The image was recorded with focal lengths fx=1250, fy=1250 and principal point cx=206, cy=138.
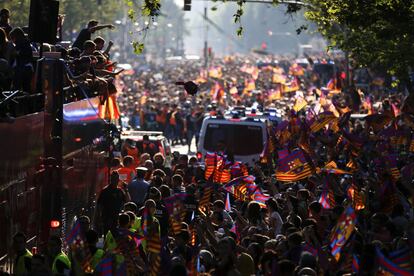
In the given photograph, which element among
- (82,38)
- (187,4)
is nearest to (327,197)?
(82,38)

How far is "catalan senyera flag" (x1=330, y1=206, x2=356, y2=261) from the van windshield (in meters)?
14.4

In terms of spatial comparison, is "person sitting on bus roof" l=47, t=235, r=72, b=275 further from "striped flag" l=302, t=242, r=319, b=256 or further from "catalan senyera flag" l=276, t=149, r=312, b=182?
"catalan senyera flag" l=276, t=149, r=312, b=182

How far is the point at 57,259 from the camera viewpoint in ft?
38.5

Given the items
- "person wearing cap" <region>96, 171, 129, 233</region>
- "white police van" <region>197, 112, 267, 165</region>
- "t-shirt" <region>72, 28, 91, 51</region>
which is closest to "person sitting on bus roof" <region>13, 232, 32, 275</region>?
"person wearing cap" <region>96, 171, 129, 233</region>

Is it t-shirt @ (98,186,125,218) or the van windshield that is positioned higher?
the van windshield

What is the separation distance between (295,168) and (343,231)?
20.5ft

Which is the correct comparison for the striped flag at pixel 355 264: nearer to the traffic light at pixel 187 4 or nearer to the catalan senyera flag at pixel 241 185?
the catalan senyera flag at pixel 241 185

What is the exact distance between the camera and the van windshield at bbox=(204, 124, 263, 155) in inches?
1015

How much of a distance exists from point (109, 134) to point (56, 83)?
6.05 meters

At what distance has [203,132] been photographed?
25.9 meters

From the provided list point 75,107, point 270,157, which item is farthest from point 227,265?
point 270,157

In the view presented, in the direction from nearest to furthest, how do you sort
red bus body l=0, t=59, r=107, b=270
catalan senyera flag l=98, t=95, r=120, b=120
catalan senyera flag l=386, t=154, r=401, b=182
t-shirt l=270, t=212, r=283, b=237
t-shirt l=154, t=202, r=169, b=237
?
1. red bus body l=0, t=59, r=107, b=270
2. t-shirt l=270, t=212, r=283, b=237
3. t-shirt l=154, t=202, r=169, b=237
4. catalan senyera flag l=386, t=154, r=401, b=182
5. catalan senyera flag l=98, t=95, r=120, b=120

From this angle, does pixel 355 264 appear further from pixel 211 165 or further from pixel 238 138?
pixel 238 138

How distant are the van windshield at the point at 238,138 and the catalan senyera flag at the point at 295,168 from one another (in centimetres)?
803
